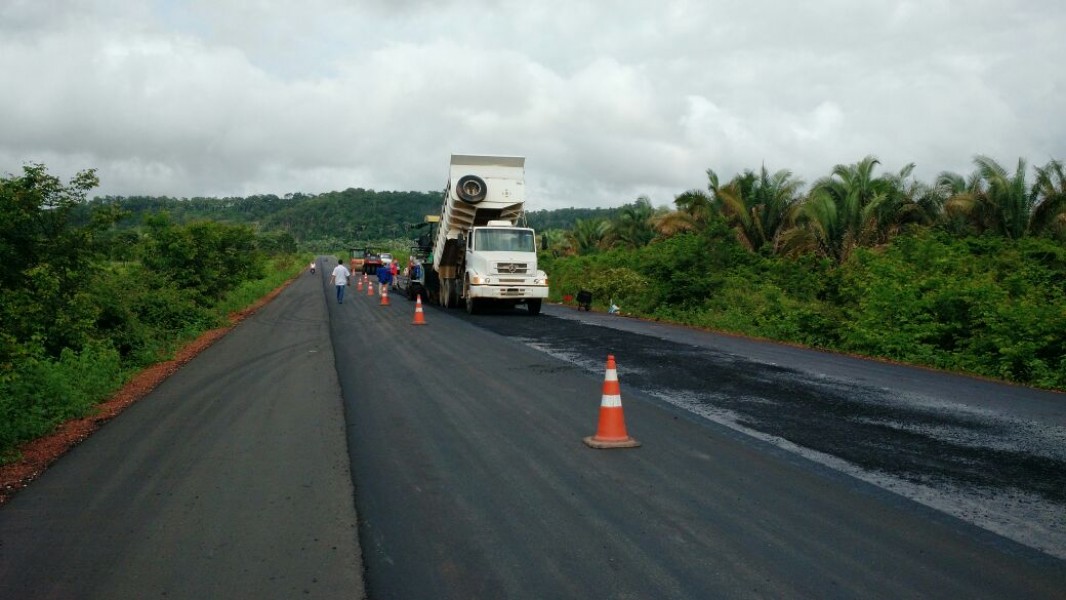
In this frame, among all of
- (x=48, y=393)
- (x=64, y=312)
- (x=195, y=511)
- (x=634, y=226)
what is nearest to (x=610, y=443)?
(x=195, y=511)

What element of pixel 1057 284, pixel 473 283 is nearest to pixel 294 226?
pixel 473 283

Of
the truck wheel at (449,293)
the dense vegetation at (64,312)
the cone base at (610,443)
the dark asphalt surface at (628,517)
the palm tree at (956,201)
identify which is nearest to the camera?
the dark asphalt surface at (628,517)

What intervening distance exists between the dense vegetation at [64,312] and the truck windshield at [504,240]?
8.67 metres

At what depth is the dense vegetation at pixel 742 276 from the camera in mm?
10852

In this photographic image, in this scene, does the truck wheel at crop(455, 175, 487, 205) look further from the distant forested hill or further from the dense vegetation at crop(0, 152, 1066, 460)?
the distant forested hill

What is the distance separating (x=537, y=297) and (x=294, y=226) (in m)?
145

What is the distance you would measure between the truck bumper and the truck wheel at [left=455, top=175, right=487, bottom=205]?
9.17 feet

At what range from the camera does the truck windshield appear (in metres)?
23.9

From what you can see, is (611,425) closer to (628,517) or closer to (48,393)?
(628,517)

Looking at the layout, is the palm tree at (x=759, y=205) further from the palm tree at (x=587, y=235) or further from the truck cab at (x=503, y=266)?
the palm tree at (x=587, y=235)

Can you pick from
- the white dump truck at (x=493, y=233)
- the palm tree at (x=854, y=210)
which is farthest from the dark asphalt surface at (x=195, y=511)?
the palm tree at (x=854, y=210)

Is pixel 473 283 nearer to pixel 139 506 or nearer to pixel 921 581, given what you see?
pixel 139 506

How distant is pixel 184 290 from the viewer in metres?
20.4

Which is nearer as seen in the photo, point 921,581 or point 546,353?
point 921,581
